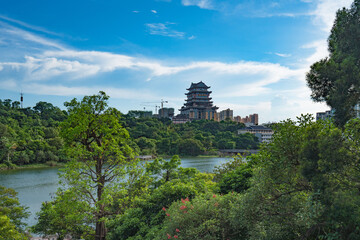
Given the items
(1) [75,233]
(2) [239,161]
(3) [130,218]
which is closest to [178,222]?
(3) [130,218]

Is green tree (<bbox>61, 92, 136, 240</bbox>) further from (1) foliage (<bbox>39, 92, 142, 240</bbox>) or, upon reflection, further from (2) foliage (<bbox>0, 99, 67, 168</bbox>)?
(2) foliage (<bbox>0, 99, 67, 168</bbox>)

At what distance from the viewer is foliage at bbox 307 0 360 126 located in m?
4.89

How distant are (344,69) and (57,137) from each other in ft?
125

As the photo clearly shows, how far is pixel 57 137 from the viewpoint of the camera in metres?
37.9

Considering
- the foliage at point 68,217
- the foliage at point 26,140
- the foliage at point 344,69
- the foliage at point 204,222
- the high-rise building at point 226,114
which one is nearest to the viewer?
the foliage at point 344,69

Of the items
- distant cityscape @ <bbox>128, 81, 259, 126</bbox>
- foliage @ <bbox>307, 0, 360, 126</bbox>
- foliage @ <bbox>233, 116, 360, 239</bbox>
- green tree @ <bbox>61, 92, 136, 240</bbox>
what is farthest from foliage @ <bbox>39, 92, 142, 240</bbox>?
distant cityscape @ <bbox>128, 81, 259, 126</bbox>

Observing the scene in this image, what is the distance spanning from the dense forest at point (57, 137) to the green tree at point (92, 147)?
76.9 ft

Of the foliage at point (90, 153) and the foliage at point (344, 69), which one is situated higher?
the foliage at point (344, 69)

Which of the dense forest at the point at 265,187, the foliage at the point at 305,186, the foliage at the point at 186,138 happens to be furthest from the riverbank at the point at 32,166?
the foliage at the point at 305,186

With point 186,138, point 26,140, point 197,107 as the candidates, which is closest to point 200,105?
point 197,107

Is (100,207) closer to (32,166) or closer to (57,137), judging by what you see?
(32,166)

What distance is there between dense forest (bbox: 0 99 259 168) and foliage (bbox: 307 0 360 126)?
2868 centimetres

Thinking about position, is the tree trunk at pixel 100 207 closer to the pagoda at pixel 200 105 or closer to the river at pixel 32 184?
the river at pixel 32 184

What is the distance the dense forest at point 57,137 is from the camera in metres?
33.6
